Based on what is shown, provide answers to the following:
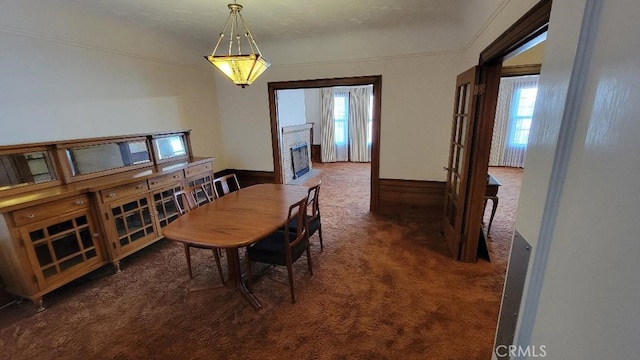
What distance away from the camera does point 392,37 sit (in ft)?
10.9

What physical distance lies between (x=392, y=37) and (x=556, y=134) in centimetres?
331

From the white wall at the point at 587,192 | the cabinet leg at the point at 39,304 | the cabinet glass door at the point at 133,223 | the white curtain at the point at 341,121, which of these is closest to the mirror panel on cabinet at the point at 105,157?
the cabinet glass door at the point at 133,223

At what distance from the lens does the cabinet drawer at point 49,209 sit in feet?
6.56

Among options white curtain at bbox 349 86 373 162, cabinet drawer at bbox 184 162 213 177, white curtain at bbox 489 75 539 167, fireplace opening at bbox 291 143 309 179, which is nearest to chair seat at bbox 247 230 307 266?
cabinet drawer at bbox 184 162 213 177

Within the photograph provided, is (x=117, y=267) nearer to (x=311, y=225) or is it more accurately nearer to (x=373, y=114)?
(x=311, y=225)

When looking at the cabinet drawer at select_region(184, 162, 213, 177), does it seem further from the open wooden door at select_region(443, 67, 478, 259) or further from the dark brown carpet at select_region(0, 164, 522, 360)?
the open wooden door at select_region(443, 67, 478, 259)

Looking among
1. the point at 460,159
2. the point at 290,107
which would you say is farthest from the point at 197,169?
the point at 460,159

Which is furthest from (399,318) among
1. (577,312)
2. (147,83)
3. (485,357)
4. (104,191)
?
(147,83)

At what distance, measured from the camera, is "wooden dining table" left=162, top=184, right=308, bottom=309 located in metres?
1.83

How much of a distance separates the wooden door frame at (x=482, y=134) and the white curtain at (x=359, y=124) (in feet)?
16.9

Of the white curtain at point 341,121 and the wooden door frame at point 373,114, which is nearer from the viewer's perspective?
the wooden door frame at point 373,114

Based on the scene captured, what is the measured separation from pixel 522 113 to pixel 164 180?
7.40m

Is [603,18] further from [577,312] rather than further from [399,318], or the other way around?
[399,318]

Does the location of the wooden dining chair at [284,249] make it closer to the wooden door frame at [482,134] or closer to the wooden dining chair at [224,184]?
the wooden dining chair at [224,184]
